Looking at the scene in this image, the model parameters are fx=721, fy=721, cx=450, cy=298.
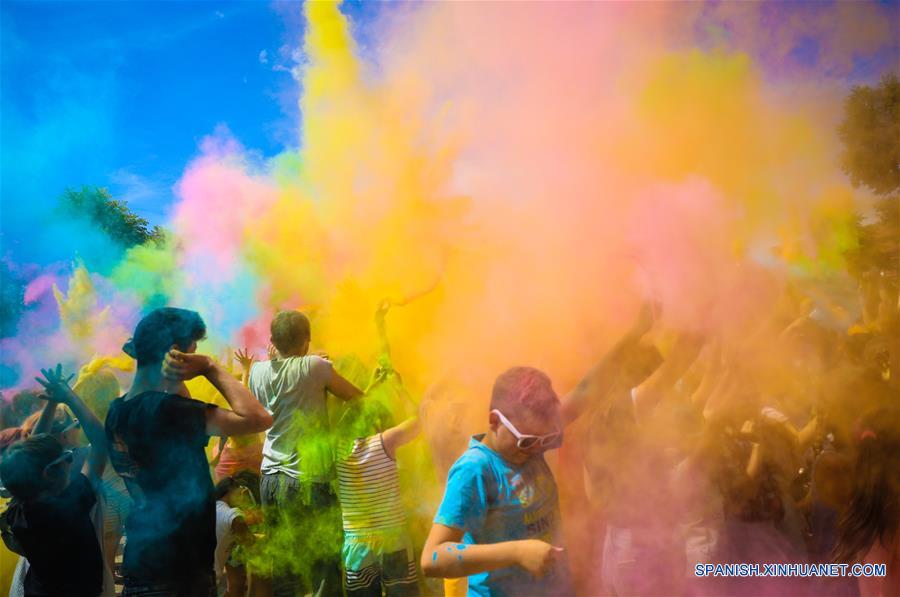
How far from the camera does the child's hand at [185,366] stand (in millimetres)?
3057

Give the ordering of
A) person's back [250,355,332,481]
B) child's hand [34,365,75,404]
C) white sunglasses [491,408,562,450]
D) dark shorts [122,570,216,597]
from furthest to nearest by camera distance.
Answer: child's hand [34,365,75,404] < person's back [250,355,332,481] < dark shorts [122,570,216,597] < white sunglasses [491,408,562,450]

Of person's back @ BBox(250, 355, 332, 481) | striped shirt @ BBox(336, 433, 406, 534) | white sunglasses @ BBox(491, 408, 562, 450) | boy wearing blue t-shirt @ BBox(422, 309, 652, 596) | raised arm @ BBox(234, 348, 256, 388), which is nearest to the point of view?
boy wearing blue t-shirt @ BBox(422, 309, 652, 596)

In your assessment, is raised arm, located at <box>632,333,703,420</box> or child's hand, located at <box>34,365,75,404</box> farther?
child's hand, located at <box>34,365,75,404</box>

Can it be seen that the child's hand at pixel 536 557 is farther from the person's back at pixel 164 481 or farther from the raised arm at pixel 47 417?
the raised arm at pixel 47 417

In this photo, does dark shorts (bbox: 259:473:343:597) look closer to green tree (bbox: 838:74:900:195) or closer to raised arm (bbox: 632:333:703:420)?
raised arm (bbox: 632:333:703:420)

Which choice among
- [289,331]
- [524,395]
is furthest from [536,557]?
[289,331]

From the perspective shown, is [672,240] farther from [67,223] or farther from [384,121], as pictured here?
[67,223]

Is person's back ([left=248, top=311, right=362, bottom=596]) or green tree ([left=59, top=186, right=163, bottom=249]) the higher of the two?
green tree ([left=59, top=186, right=163, bottom=249])

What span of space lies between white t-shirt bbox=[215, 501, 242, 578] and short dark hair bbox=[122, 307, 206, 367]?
91 cm

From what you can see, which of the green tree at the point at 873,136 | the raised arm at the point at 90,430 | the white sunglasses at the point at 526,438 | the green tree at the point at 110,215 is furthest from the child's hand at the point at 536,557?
the green tree at the point at 110,215

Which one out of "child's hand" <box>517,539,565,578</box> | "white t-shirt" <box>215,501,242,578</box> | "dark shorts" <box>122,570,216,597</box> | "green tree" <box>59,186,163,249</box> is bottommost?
"dark shorts" <box>122,570,216,597</box>

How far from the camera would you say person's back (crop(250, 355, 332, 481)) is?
3.55 m

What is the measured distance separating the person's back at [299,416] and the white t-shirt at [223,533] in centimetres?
29

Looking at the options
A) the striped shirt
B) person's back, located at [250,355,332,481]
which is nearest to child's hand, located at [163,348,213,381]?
person's back, located at [250,355,332,481]
